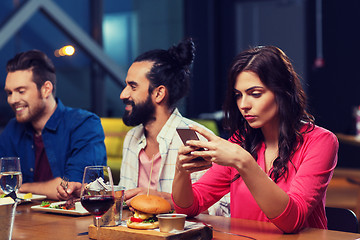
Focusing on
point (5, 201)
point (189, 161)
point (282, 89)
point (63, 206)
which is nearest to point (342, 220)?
point (282, 89)

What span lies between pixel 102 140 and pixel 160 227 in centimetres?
165

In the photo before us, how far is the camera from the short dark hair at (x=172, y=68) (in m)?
2.84

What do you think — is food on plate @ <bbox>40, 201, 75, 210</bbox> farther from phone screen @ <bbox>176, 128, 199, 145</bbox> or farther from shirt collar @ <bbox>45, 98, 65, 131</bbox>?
shirt collar @ <bbox>45, 98, 65, 131</bbox>

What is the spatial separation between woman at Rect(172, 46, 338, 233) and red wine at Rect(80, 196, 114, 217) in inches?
12.1

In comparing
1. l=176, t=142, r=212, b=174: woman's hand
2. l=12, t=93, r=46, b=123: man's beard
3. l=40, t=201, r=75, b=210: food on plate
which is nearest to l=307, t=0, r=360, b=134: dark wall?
l=12, t=93, r=46, b=123: man's beard

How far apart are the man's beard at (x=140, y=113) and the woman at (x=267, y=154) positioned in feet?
2.38

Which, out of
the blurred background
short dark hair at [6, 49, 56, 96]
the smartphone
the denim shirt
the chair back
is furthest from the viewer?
the blurred background

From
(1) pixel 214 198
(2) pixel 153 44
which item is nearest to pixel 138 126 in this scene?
(1) pixel 214 198

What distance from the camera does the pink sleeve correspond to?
1683 mm

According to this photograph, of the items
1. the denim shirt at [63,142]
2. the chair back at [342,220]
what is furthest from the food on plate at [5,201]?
the denim shirt at [63,142]

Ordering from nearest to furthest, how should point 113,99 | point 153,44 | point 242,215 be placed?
point 242,215
point 113,99
point 153,44

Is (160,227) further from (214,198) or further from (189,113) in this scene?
(189,113)

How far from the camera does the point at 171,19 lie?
28.2 feet

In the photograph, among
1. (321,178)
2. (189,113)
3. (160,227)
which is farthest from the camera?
(189,113)
